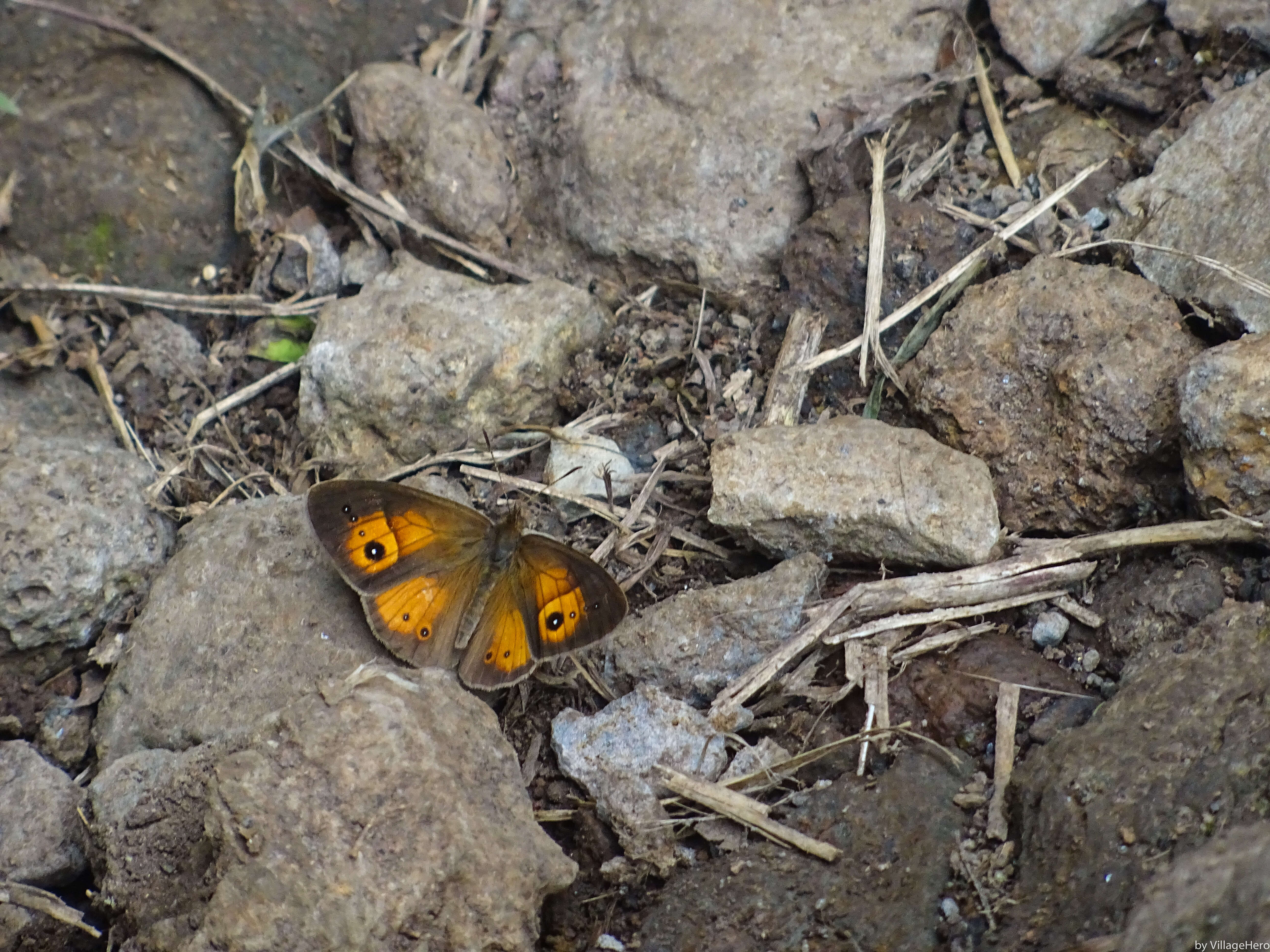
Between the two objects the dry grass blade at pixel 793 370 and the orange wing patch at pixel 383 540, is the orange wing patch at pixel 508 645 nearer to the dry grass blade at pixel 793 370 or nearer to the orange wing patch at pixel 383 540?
the orange wing patch at pixel 383 540

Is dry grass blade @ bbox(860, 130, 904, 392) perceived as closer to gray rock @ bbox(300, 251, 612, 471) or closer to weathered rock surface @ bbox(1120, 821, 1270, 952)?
gray rock @ bbox(300, 251, 612, 471)

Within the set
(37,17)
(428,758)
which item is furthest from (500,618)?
(37,17)

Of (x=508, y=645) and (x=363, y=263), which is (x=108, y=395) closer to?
(x=363, y=263)

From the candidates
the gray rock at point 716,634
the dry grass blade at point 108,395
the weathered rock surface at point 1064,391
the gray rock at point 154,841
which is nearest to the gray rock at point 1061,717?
the weathered rock surface at point 1064,391

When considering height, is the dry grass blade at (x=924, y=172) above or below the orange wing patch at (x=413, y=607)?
above

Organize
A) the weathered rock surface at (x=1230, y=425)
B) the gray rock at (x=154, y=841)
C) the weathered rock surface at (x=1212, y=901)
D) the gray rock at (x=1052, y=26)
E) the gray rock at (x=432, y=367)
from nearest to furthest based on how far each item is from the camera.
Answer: the weathered rock surface at (x=1212, y=901), the gray rock at (x=154, y=841), the weathered rock surface at (x=1230, y=425), the gray rock at (x=432, y=367), the gray rock at (x=1052, y=26)

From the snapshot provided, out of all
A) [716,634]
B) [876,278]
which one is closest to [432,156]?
[876,278]
